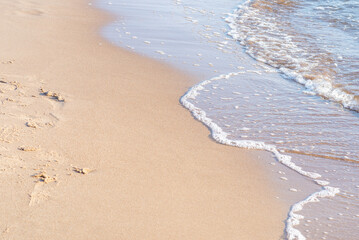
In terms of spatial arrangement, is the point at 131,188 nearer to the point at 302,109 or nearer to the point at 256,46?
the point at 302,109

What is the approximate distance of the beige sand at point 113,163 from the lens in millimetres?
3033

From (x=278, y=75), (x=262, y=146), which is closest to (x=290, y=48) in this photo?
(x=278, y=75)

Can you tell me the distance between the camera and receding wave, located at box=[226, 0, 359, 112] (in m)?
6.09

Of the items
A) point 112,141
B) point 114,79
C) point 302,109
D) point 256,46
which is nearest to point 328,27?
point 256,46

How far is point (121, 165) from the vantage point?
372 centimetres

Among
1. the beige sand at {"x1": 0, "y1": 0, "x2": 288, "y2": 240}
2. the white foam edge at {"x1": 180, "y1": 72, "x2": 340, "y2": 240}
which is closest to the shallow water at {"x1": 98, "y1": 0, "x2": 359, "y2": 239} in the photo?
the white foam edge at {"x1": 180, "y1": 72, "x2": 340, "y2": 240}

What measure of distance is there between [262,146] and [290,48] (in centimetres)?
400

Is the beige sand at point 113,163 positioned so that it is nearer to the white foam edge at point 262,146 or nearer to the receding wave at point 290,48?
the white foam edge at point 262,146

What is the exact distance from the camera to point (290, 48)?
25.8 feet

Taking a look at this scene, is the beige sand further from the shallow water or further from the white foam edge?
the shallow water

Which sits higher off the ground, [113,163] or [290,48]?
[290,48]

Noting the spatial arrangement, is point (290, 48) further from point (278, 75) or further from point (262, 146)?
point (262, 146)

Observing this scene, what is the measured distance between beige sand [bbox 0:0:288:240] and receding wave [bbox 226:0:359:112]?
1891 millimetres

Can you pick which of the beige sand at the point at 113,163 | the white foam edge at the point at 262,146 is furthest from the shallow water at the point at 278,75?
the beige sand at the point at 113,163
